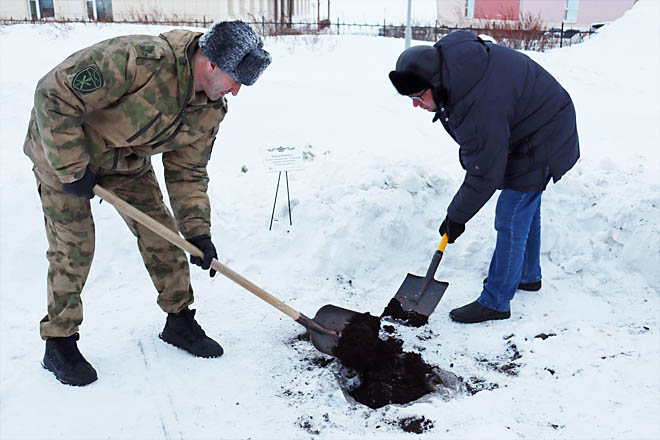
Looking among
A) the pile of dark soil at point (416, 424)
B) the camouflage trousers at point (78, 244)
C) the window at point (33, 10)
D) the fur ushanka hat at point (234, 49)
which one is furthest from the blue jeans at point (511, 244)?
the window at point (33, 10)

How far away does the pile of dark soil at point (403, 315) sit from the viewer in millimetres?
3252

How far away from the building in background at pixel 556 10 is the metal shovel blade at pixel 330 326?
23350 millimetres

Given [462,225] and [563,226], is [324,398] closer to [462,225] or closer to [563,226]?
[462,225]

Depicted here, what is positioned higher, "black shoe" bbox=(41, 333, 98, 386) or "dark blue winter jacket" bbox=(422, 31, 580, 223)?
"dark blue winter jacket" bbox=(422, 31, 580, 223)

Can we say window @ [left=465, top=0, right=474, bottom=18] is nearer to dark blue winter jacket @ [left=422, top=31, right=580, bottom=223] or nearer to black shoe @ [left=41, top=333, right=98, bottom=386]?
dark blue winter jacket @ [left=422, top=31, right=580, bottom=223]

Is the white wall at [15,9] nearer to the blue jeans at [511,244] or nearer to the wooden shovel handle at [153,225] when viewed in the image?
the wooden shovel handle at [153,225]

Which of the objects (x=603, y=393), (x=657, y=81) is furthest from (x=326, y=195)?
(x=657, y=81)

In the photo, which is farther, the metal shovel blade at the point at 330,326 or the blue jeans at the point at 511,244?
the blue jeans at the point at 511,244

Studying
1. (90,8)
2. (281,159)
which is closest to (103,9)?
(90,8)

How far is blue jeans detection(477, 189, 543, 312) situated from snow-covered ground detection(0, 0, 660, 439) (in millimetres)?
214

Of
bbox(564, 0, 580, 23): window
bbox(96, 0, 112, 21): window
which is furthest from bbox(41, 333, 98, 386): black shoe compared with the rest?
bbox(564, 0, 580, 23): window

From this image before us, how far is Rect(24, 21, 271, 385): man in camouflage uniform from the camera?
85.6 inches

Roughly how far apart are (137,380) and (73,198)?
98 centimetres

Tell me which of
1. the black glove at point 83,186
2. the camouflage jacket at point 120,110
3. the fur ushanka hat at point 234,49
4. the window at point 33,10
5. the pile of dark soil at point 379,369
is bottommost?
the pile of dark soil at point 379,369
